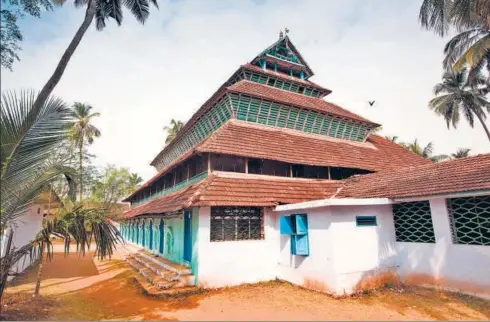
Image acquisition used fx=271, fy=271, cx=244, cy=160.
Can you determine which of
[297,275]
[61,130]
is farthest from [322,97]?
[61,130]

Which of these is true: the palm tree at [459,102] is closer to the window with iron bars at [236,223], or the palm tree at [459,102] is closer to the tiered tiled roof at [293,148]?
the tiered tiled roof at [293,148]

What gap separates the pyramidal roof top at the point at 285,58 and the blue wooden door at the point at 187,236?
35.5 feet

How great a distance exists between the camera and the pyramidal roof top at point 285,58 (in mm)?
16844

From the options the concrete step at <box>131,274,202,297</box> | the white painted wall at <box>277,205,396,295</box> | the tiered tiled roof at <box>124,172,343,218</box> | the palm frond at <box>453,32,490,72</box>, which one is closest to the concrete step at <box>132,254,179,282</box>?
the concrete step at <box>131,274,202,297</box>

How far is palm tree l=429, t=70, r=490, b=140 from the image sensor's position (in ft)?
80.1

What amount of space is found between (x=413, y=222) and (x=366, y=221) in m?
1.58

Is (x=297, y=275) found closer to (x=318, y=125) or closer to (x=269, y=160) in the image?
(x=269, y=160)

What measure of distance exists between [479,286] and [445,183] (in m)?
2.83

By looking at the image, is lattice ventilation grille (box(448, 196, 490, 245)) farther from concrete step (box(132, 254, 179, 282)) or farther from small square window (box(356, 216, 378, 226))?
concrete step (box(132, 254, 179, 282))

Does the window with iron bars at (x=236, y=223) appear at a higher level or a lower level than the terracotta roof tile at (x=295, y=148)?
lower

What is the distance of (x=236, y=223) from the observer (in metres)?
9.69

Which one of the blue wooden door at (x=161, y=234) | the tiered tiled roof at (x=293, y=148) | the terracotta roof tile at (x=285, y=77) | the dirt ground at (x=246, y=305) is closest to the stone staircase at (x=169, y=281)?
the dirt ground at (x=246, y=305)

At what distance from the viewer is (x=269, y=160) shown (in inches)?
461

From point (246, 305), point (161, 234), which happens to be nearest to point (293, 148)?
point (246, 305)
